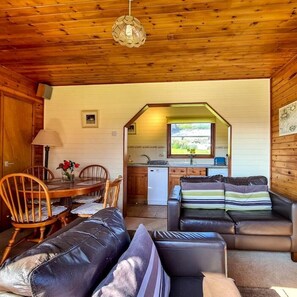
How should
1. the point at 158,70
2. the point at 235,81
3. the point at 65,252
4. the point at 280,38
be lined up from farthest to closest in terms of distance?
1. the point at 235,81
2. the point at 158,70
3. the point at 280,38
4. the point at 65,252

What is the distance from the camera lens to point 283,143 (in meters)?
3.40

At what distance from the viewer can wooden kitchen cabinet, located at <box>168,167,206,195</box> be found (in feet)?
17.0

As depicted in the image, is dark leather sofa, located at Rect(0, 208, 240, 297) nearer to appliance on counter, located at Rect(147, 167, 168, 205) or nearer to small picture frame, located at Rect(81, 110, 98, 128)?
small picture frame, located at Rect(81, 110, 98, 128)

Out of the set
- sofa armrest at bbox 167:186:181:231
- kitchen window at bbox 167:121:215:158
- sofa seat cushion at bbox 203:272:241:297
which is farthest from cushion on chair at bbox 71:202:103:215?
kitchen window at bbox 167:121:215:158

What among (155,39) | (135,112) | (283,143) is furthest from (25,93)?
(283,143)

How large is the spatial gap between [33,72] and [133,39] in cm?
265

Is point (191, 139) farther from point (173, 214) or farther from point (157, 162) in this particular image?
point (173, 214)

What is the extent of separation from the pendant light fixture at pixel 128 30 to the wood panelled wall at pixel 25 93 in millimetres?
2588

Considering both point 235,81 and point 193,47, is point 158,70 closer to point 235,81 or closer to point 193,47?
point 193,47

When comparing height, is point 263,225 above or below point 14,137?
below

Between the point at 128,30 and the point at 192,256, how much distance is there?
161 cm

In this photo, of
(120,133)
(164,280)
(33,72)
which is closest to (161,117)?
(120,133)

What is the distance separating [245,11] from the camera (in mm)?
2123

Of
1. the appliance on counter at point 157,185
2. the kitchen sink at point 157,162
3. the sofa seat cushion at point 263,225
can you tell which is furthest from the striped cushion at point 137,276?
the kitchen sink at point 157,162
